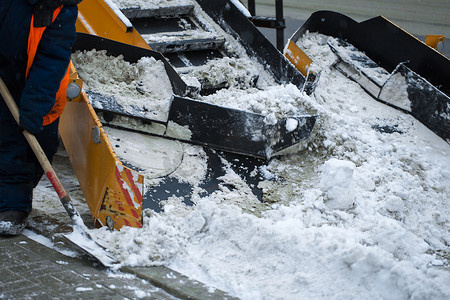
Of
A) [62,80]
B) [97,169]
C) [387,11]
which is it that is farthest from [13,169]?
[387,11]

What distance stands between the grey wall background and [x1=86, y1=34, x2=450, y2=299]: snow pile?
4.64 meters

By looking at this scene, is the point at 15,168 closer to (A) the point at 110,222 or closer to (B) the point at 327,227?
(A) the point at 110,222

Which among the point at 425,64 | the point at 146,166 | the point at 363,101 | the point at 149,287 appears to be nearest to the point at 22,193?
the point at 146,166

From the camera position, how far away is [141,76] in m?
3.74

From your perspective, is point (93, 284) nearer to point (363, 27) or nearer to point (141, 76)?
point (141, 76)

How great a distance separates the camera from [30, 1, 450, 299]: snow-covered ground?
2.39 m

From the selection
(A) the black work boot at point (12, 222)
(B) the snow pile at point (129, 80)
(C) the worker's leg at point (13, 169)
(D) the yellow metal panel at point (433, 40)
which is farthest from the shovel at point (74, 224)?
(D) the yellow metal panel at point (433, 40)

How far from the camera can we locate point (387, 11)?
29.4 ft

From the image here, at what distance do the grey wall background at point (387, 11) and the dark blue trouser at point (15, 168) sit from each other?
574cm

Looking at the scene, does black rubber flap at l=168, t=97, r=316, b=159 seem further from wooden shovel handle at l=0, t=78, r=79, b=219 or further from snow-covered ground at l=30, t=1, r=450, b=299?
wooden shovel handle at l=0, t=78, r=79, b=219

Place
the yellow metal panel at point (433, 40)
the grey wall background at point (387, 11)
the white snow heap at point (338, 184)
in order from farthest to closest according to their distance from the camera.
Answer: the grey wall background at point (387, 11) < the yellow metal panel at point (433, 40) < the white snow heap at point (338, 184)

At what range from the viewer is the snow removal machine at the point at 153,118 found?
9.45 feet

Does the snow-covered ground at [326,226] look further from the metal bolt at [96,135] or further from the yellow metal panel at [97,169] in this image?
the metal bolt at [96,135]

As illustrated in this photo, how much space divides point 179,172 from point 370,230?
121cm
